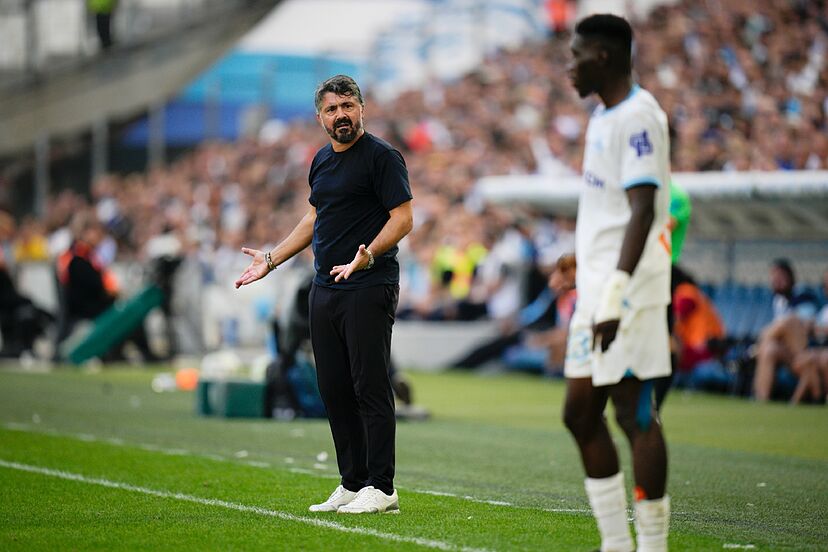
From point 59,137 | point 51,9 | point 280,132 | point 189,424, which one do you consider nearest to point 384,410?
point 189,424

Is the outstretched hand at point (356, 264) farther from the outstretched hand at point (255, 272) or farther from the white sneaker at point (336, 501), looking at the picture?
the white sneaker at point (336, 501)

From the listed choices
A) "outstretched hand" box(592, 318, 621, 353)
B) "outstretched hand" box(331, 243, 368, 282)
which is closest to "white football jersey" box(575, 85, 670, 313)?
"outstretched hand" box(592, 318, 621, 353)

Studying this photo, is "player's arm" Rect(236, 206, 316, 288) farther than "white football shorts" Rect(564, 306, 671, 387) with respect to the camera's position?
Yes

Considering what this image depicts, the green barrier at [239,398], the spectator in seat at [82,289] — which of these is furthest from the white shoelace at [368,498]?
the spectator in seat at [82,289]

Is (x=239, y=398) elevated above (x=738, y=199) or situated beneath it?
situated beneath

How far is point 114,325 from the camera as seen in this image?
2322 centimetres

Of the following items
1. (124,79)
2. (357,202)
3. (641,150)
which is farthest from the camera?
(124,79)

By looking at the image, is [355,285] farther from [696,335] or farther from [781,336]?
[696,335]

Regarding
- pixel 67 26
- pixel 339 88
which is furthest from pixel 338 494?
pixel 67 26

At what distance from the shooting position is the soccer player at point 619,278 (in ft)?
18.2

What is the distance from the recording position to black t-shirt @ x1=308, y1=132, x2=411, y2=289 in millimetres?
7621

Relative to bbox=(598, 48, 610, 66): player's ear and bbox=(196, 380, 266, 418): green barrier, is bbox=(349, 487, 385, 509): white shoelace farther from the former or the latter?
bbox=(196, 380, 266, 418): green barrier

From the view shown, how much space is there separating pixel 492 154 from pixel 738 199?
893 cm

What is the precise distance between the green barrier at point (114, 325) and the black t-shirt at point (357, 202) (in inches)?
624
